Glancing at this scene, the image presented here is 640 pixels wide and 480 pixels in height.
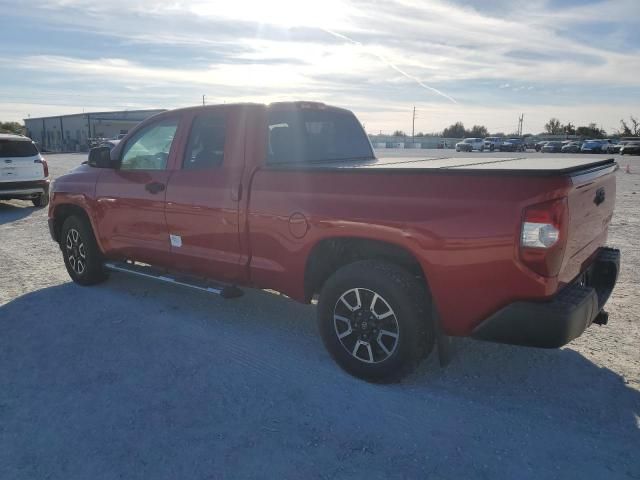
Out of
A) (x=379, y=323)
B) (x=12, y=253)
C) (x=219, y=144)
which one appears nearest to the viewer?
(x=379, y=323)

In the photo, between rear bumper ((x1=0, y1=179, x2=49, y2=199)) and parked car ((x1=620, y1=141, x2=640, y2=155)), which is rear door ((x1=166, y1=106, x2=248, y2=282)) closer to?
rear bumper ((x1=0, y1=179, x2=49, y2=199))

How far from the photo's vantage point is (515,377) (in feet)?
12.0


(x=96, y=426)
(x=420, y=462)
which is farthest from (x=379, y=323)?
(x=96, y=426)

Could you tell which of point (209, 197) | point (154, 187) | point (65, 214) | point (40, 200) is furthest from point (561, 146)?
point (209, 197)

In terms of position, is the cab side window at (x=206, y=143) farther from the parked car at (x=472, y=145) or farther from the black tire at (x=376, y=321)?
the parked car at (x=472, y=145)

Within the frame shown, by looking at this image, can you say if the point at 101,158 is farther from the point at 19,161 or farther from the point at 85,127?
the point at 85,127

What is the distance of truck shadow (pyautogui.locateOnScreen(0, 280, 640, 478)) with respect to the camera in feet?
9.69

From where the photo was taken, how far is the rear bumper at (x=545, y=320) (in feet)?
9.37

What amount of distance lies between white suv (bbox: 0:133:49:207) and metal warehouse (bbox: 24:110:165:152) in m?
54.9

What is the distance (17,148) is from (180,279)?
30.1ft

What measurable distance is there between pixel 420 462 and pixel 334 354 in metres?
1.14

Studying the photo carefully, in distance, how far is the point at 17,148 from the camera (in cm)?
1172

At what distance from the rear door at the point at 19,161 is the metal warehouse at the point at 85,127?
54.9 meters

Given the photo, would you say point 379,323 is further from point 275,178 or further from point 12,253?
point 12,253
